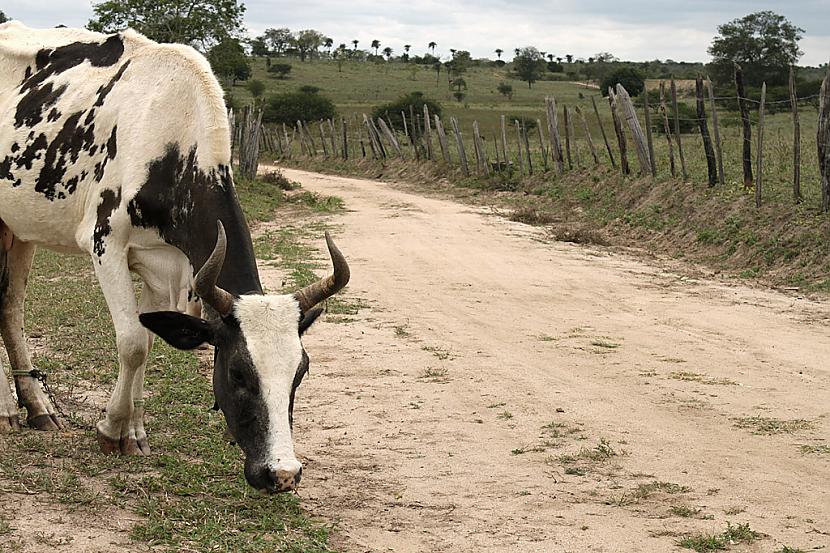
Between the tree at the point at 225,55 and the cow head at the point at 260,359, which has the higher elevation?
the tree at the point at 225,55

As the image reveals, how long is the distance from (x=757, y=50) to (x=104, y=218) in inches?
1854

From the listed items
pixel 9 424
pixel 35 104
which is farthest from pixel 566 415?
pixel 35 104

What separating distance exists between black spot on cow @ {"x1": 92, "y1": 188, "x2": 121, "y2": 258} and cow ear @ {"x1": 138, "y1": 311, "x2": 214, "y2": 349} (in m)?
0.79

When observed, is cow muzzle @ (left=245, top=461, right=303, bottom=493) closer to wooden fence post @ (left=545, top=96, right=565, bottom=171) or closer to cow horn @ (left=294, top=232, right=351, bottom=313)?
cow horn @ (left=294, top=232, right=351, bottom=313)

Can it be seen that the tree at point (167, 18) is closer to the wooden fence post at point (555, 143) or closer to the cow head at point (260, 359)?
the wooden fence post at point (555, 143)

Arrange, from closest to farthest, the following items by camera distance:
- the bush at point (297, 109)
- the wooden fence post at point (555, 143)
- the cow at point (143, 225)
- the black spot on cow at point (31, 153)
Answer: the cow at point (143, 225) < the black spot on cow at point (31, 153) < the wooden fence post at point (555, 143) < the bush at point (297, 109)

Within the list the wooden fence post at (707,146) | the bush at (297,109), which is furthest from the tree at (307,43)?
the wooden fence post at (707,146)

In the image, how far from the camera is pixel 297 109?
48.7m

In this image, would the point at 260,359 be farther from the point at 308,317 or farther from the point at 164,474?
the point at 164,474

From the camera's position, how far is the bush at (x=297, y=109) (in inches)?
1917

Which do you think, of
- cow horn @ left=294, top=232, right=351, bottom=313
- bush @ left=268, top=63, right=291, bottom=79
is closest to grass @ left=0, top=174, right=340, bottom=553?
cow horn @ left=294, top=232, right=351, bottom=313

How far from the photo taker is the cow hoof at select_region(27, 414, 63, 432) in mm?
6453

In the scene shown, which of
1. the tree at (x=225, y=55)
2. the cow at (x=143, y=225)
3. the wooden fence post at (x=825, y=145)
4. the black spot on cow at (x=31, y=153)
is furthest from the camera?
the tree at (x=225, y=55)

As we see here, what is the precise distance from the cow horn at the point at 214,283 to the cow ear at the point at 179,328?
202 millimetres
